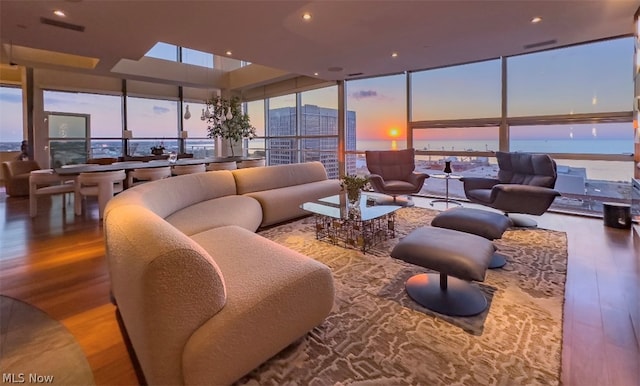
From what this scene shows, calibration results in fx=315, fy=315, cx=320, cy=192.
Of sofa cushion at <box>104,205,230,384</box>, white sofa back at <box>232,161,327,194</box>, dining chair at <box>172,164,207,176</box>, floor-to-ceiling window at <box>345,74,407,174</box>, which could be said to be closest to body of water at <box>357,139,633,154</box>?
floor-to-ceiling window at <box>345,74,407,174</box>

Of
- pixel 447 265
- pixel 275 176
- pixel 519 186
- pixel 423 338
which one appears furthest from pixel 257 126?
pixel 423 338

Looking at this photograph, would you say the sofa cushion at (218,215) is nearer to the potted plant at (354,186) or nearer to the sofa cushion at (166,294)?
the potted plant at (354,186)

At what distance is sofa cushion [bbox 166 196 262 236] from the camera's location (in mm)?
2841

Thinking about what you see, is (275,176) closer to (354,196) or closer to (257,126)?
(354,196)

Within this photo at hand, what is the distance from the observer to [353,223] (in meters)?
3.69

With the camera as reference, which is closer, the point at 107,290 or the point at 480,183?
the point at 107,290

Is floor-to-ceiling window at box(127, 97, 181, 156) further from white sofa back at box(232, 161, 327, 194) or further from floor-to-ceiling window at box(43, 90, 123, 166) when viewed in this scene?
white sofa back at box(232, 161, 327, 194)

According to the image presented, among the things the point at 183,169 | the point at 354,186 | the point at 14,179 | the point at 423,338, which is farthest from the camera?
the point at 14,179

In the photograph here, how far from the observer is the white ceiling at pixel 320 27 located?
3551 millimetres

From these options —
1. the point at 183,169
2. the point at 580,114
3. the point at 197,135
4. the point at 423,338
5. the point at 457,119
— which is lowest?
the point at 423,338

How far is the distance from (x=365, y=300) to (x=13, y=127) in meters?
A: 10.6

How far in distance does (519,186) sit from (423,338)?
290 cm

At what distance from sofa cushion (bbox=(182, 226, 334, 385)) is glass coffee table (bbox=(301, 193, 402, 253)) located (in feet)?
4.81

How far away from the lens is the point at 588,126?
498 centimetres
